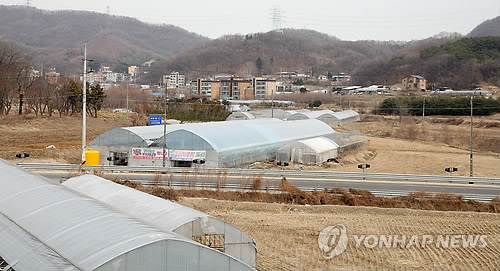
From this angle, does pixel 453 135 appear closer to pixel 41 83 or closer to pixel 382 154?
pixel 382 154

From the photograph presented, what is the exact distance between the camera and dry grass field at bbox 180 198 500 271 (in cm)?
1370

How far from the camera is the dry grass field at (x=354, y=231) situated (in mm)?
13695

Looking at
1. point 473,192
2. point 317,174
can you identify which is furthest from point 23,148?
point 473,192

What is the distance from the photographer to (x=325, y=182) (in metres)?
24.3

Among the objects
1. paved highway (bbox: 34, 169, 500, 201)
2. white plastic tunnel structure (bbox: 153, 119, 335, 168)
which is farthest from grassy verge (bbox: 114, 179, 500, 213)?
white plastic tunnel structure (bbox: 153, 119, 335, 168)

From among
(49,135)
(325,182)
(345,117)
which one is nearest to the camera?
(325,182)

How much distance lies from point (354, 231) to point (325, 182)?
24.4 feet

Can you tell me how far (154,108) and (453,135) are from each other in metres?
33.9

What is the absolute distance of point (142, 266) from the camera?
819 cm

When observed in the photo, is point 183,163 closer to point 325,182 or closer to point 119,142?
point 119,142

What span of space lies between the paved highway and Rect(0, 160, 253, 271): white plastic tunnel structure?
12.2m

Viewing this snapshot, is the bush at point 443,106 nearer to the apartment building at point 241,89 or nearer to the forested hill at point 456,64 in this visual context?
the forested hill at point 456,64

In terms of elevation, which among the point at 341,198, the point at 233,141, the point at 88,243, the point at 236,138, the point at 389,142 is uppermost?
the point at 236,138

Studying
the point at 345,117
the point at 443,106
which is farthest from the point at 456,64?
the point at 345,117
